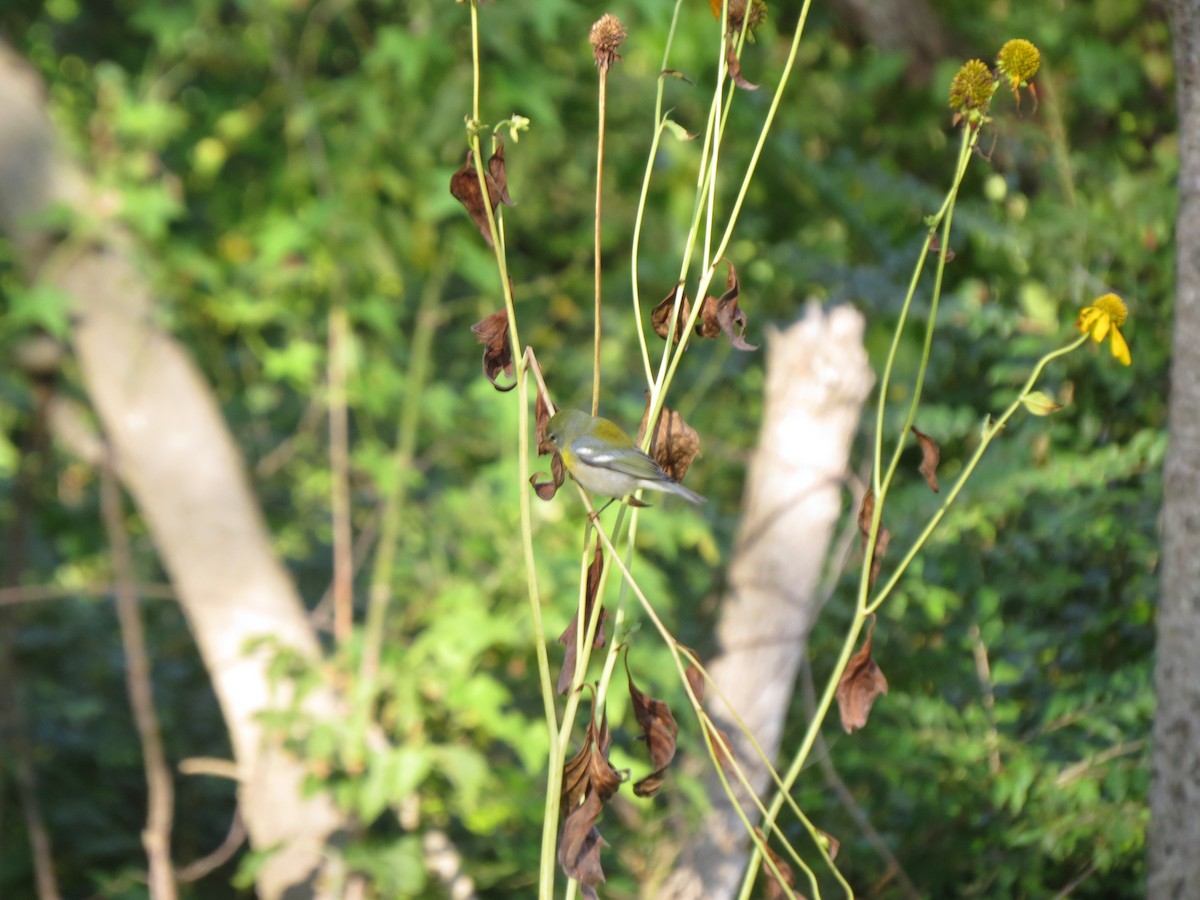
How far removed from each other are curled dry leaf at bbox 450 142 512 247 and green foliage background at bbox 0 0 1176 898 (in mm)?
1408

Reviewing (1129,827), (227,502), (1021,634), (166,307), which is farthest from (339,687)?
(1129,827)

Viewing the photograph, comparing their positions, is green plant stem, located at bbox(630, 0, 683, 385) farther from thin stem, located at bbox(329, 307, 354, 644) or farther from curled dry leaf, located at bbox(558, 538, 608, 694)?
thin stem, located at bbox(329, 307, 354, 644)

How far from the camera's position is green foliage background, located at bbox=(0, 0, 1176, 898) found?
7.57 feet

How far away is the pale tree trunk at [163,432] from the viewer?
289 cm

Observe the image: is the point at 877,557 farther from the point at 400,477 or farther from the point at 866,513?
the point at 400,477

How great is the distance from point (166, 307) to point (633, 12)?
1.39m

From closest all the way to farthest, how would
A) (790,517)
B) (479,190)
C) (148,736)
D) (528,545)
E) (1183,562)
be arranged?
(528,545), (479,190), (1183,562), (790,517), (148,736)

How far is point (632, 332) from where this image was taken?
3.15 meters

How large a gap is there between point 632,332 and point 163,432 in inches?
46.5

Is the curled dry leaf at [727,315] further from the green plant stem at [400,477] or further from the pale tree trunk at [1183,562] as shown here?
the green plant stem at [400,477]

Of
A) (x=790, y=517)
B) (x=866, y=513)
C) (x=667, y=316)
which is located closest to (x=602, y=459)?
(x=667, y=316)

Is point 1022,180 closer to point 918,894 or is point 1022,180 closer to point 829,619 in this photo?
point 829,619

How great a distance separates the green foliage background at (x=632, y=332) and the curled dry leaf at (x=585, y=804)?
1184 millimetres

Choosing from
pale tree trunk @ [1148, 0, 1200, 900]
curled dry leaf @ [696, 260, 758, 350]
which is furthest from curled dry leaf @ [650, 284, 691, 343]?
pale tree trunk @ [1148, 0, 1200, 900]
